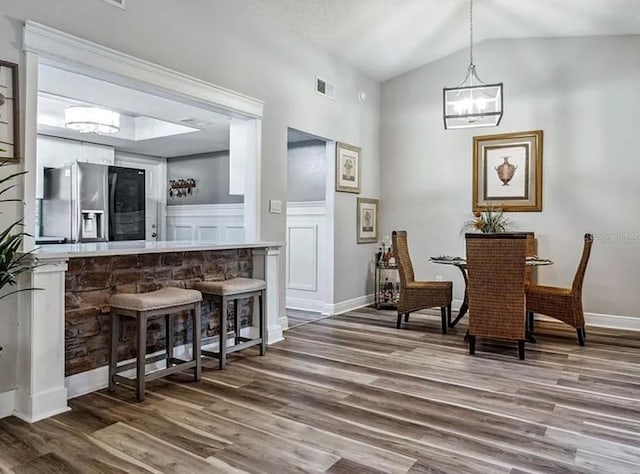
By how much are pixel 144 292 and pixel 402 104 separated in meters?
4.35

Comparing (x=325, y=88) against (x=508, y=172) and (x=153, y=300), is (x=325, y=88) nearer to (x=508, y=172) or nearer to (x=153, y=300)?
(x=508, y=172)

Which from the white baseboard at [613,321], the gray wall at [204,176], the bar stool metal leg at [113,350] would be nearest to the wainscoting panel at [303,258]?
the gray wall at [204,176]

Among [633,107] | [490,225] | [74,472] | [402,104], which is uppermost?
[402,104]

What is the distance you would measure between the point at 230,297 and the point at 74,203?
3.58 meters

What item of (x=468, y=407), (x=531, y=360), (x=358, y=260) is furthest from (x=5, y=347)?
(x=358, y=260)

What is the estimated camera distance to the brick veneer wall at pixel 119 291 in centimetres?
284

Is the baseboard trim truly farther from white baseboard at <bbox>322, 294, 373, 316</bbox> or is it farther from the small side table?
the small side table

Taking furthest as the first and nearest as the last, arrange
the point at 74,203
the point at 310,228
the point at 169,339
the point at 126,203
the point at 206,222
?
the point at 206,222 < the point at 126,203 < the point at 74,203 < the point at 310,228 < the point at 169,339

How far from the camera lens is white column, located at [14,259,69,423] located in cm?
250

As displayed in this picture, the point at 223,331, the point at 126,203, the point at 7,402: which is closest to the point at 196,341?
the point at 223,331

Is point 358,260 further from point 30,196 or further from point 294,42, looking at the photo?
point 30,196

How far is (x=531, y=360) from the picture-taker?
366 centimetres

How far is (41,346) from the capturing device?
8.34 feet

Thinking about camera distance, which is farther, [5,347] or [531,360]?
[531,360]
